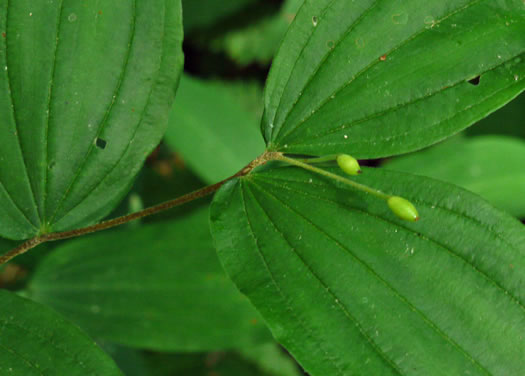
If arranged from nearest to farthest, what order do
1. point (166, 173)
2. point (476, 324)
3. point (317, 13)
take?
point (476, 324) → point (317, 13) → point (166, 173)

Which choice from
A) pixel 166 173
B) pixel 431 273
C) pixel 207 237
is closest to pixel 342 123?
pixel 431 273

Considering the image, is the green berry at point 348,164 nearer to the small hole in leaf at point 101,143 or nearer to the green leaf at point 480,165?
the small hole in leaf at point 101,143

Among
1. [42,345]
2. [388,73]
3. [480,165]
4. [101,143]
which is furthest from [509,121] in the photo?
[42,345]

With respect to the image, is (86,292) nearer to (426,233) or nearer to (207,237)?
(207,237)

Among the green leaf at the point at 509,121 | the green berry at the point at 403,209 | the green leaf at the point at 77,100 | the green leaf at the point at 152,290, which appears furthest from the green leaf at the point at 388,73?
the green leaf at the point at 509,121

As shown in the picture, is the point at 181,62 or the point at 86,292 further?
the point at 86,292

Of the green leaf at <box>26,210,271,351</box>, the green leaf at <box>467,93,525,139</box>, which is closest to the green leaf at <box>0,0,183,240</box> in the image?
the green leaf at <box>26,210,271,351</box>
